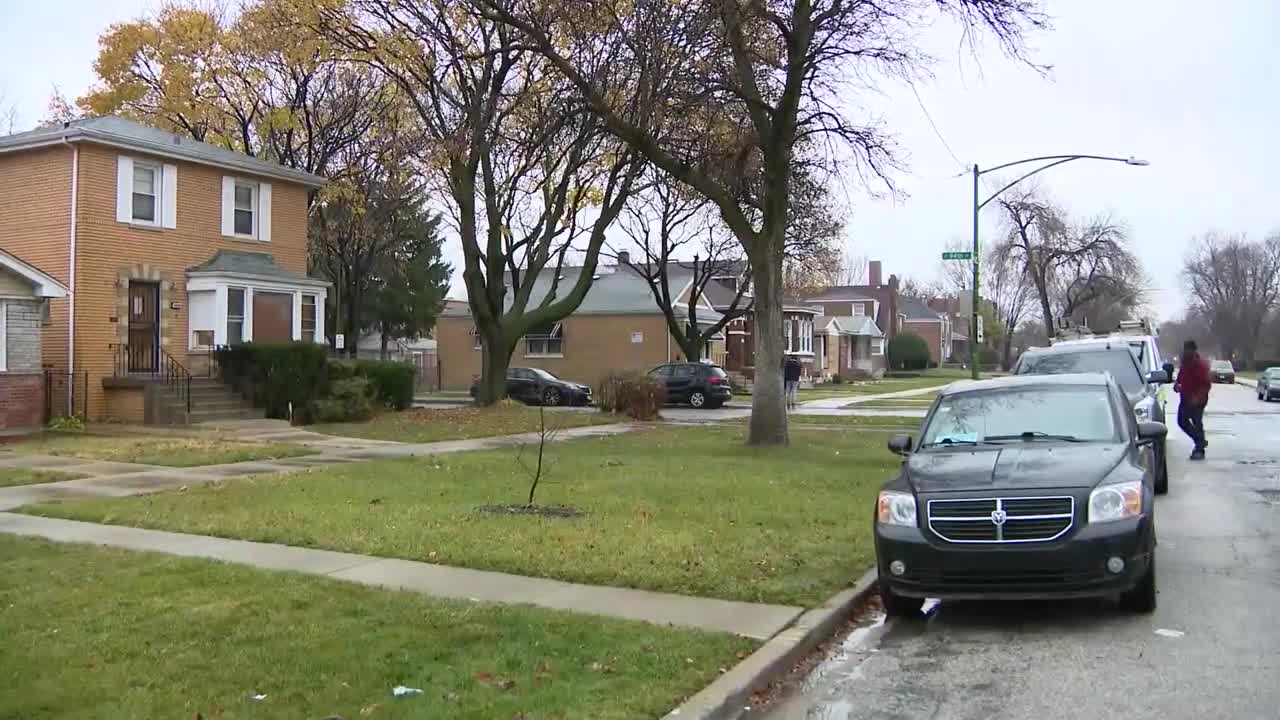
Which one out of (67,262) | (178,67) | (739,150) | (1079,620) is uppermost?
(178,67)

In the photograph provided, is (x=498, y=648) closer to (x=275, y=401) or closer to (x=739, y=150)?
(x=739, y=150)

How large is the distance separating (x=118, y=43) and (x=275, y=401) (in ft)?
55.7

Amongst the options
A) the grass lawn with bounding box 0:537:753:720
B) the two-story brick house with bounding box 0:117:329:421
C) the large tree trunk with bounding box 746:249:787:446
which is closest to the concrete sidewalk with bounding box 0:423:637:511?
the large tree trunk with bounding box 746:249:787:446

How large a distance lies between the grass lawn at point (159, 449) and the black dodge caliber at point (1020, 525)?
11795 millimetres

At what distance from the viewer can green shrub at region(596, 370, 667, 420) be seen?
88.6 ft

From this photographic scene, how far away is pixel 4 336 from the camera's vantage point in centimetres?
2036

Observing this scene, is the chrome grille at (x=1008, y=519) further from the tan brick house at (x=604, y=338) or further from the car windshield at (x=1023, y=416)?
the tan brick house at (x=604, y=338)

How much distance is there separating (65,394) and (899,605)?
2069 centimetres

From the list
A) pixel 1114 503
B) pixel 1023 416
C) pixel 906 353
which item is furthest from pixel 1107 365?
pixel 906 353

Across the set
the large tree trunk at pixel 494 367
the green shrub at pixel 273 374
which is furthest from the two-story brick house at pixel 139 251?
the large tree trunk at pixel 494 367

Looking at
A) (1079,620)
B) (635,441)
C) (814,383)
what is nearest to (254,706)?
(1079,620)

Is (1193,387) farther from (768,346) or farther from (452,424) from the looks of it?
(452,424)

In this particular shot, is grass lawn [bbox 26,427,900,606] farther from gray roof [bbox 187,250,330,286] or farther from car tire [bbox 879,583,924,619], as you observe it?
gray roof [bbox 187,250,330,286]

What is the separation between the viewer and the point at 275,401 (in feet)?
79.0
